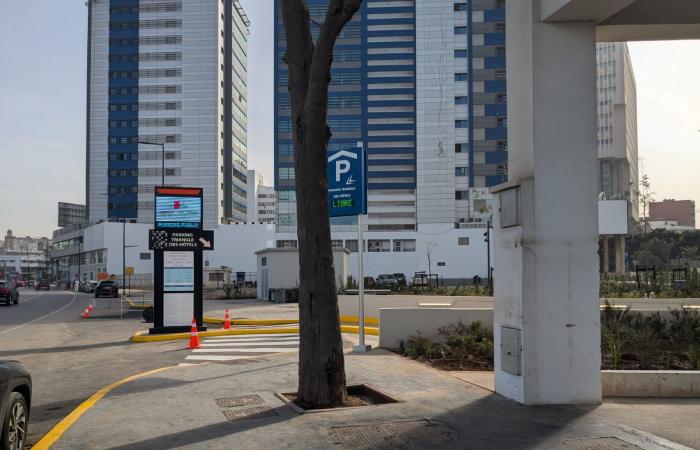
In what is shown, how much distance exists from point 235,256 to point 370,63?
39.6 metres

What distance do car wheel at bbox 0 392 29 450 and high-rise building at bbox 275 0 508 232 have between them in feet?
301

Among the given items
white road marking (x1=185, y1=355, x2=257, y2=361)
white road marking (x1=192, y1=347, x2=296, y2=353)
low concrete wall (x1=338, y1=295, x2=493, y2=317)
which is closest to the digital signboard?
white road marking (x1=192, y1=347, x2=296, y2=353)

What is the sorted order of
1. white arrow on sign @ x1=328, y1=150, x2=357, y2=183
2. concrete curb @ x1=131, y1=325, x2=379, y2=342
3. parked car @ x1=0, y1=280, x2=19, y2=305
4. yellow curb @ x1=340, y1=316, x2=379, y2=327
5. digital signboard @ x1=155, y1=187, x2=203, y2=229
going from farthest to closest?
1. parked car @ x1=0, y1=280, x2=19, y2=305
2. yellow curb @ x1=340, y1=316, x2=379, y2=327
3. digital signboard @ x1=155, y1=187, x2=203, y2=229
4. concrete curb @ x1=131, y1=325, x2=379, y2=342
5. white arrow on sign @ x1=328, y1=150, x2=357, y2=183

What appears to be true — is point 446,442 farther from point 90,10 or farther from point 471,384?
point 90,10

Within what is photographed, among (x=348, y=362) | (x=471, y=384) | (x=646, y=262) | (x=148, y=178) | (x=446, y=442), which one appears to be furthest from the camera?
(x=148, y=178)

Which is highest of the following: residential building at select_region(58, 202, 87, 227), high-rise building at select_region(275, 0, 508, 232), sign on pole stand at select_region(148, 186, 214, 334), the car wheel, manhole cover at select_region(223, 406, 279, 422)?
high-rise building at select_region(275, 0, 508, 232)

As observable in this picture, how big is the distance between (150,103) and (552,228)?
11266cm

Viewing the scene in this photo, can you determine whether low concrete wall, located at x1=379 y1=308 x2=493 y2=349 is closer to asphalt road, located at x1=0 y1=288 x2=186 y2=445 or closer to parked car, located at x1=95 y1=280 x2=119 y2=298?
asphalt road, located at x1=0 y1=288 x2=186 y2=445

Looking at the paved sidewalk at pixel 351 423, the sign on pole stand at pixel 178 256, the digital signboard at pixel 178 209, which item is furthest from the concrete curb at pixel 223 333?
the paved sidewalk at pixel 351 423

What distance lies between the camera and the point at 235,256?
351ft

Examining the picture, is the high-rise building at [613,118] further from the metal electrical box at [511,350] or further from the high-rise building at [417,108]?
the metal electrical box at [511,350]

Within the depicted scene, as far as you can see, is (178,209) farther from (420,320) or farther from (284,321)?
(420,320)

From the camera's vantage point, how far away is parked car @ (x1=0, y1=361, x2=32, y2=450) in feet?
19.2

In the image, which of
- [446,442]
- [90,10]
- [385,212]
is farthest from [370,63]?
[446,442]
